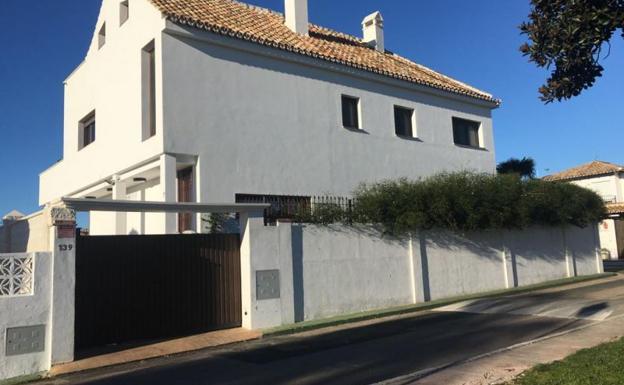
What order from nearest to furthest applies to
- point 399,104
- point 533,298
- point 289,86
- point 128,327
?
point 128,327
point 533,298
point 289,86
point 399,104

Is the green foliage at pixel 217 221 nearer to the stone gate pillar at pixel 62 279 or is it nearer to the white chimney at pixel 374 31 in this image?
the stone gate pillar at pixel 62 279

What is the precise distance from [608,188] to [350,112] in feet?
111

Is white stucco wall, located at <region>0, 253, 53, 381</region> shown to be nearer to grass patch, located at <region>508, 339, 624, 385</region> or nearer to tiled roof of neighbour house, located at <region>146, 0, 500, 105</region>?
grass patch, located at <region>508, 339, 624, 385</region>

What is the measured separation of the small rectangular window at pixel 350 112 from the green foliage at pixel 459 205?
2.21m

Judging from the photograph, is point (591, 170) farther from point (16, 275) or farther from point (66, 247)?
point (16, 275)

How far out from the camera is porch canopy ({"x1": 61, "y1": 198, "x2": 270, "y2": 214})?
30.9 ft

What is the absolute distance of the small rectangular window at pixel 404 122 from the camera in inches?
787

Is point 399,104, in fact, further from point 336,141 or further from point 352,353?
point 352,353

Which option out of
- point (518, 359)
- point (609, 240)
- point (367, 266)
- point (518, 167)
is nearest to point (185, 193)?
point (367, 266)

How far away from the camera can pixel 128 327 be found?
10.2m

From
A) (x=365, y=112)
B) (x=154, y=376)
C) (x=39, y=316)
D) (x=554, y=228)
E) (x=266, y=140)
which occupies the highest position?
(x=365, y=112)

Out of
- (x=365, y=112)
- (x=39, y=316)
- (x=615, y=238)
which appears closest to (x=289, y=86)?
(x=365, y=112)

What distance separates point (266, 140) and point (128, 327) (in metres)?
7.29

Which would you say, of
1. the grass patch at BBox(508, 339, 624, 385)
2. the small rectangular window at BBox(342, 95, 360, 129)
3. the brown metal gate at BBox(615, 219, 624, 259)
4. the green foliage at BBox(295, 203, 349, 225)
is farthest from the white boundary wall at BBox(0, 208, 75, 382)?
the brown metal gate at BBox(615, 219, 624, 259)
